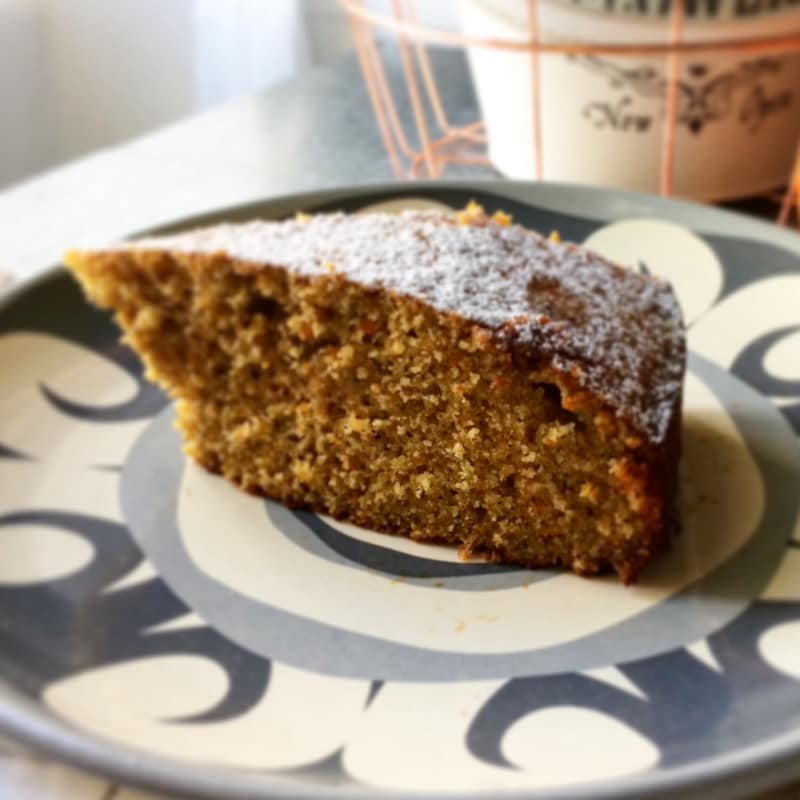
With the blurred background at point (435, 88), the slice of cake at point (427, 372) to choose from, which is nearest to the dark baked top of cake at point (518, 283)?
the slice of cake at point (427, 372)

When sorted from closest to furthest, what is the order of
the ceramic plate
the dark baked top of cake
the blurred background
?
the ceramic plate
the dark baked top of cake
the blurred background

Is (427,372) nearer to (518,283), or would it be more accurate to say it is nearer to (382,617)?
(518,283)

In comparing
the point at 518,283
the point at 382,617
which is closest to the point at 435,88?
the point at 518,283

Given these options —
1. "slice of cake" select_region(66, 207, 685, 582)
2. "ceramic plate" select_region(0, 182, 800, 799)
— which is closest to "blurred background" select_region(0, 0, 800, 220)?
"ceramic plate" select_region(0, 182, 800, 799)

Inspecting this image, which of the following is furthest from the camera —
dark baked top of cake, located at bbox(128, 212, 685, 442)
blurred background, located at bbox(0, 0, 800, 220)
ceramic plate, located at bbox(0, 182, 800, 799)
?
blurred background, located at bbox(0, 0, 800, 220)

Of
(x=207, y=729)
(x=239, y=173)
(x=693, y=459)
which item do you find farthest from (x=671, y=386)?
(x=239, y=173)

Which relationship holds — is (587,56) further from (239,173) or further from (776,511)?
(239,173)

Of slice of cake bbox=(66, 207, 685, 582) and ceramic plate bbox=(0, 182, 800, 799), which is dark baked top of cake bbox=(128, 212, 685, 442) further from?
ceramic plate bbox=(0, 182, 800, 799)
